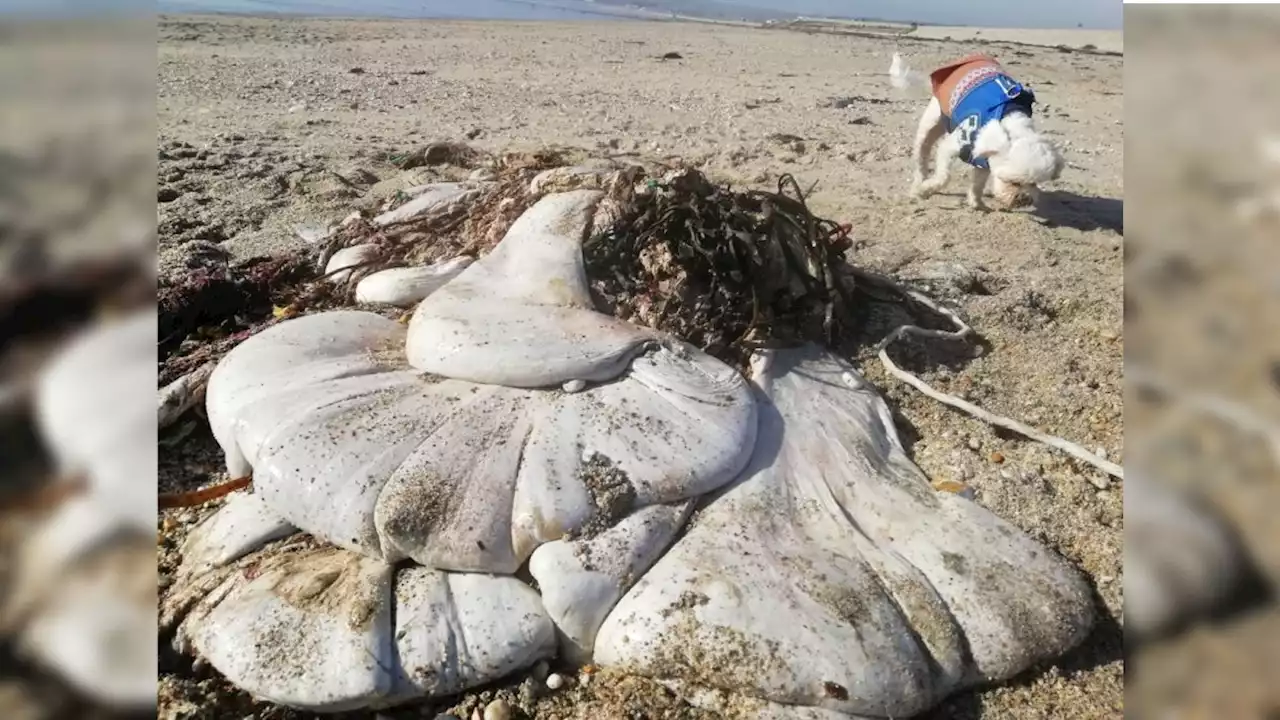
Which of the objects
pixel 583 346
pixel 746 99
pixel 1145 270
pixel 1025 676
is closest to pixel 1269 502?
pixel 1145 270

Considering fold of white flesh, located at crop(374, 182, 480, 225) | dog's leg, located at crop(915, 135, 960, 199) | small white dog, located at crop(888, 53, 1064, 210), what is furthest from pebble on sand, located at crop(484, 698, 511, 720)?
dog's leg, located at crop(915, 135, 960, 199)

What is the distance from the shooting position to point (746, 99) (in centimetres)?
941

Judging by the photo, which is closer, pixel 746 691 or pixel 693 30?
pixel 746 691

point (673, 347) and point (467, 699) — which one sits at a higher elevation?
point (673, 347)

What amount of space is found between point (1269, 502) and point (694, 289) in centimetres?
269

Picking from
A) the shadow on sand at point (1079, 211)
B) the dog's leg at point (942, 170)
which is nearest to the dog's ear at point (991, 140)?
the dog's leg at point (942, 170)

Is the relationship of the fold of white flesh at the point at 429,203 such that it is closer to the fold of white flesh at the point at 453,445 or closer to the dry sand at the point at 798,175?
the dry sand at the point at 798,175

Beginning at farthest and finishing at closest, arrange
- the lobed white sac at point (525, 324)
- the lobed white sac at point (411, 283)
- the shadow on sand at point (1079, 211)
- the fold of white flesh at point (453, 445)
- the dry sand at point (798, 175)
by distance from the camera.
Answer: the shadow on sand at point (1079, 211) → the lobed white sac at point (411, 283) → the dry sand at point (798, 175) → the lobed white sac at point (525, 324) → the fold of white flesh at point (453, 445)

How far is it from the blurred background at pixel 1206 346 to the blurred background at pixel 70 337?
0.77 metres

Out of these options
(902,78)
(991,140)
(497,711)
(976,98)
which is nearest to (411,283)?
(497,711)

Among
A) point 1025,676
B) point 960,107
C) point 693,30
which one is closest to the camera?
point 1025,676

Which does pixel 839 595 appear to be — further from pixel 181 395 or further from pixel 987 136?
pixel 987 136

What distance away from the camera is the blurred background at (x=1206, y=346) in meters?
0.64

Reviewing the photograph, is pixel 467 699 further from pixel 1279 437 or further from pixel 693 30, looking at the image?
pixel 693 30
